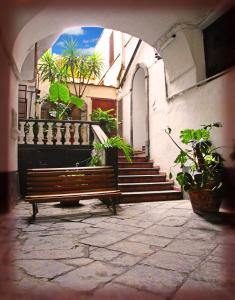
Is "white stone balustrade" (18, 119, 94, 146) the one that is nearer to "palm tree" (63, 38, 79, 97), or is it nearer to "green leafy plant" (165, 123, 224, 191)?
"green leafy plant" (165, 123, 224, 191)

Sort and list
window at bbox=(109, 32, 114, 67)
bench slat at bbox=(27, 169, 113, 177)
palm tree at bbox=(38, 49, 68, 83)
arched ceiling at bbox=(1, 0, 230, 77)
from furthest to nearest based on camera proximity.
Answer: window at bbox=(109, 32, 114, 67), palm tree at bbox=(38, 49, 68, 83), bench slat at bbox=(27, 169, 113, 177), arched ceiling at bbox=(1, 0, 230, 77)

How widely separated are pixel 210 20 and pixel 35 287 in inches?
219

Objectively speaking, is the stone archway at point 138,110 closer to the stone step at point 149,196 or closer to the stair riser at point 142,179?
the stair riser at point 142,179

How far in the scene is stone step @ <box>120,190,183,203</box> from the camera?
5.87m

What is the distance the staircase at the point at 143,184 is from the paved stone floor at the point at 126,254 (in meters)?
1.42

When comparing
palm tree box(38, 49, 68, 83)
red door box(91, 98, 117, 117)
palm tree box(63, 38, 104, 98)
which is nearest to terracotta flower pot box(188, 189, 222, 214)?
palm tree box(38, 49, 68, 83)

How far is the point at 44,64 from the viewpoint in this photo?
10.7m

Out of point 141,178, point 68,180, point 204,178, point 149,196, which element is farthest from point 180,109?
point 68,180

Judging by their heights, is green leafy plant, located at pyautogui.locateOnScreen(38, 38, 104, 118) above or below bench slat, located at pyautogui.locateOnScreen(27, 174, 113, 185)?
above

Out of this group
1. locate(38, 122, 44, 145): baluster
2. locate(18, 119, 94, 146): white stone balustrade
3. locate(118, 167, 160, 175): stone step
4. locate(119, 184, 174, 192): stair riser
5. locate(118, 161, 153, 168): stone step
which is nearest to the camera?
locate(119, 184, 174, 192): stair riser

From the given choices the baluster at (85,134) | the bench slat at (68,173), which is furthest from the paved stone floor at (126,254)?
the baluster at (85,134)

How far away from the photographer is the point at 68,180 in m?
4.69

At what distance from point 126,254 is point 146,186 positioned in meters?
3.88

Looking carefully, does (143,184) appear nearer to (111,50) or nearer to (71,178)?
(71,178)
